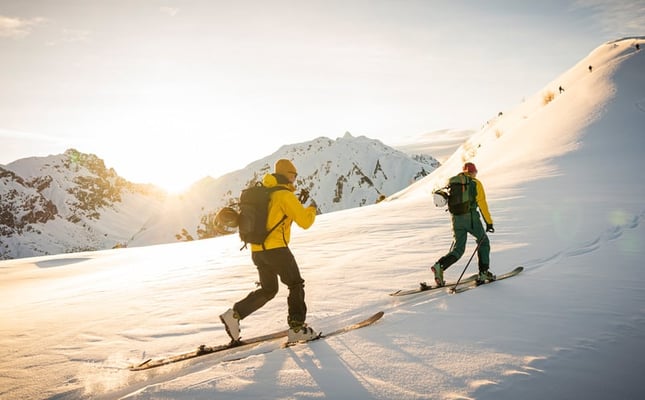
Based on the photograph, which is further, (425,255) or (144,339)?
(425,255)

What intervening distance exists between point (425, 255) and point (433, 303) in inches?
128

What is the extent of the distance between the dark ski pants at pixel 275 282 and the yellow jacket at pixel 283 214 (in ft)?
0.37

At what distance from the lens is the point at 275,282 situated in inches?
174

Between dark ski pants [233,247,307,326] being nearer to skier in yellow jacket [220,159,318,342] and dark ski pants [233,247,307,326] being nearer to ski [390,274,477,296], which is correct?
skier in yellow jacket [220,159,318,342]

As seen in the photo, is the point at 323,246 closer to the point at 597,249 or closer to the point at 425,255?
the point at 425,255

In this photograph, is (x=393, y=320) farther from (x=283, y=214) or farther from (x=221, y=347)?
(x=221, y=347)

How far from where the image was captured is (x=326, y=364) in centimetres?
349

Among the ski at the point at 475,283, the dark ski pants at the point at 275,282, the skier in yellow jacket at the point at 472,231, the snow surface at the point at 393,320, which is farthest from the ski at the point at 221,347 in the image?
the skier in yellow jacket at the point at 472,231

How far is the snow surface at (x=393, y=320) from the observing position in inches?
122

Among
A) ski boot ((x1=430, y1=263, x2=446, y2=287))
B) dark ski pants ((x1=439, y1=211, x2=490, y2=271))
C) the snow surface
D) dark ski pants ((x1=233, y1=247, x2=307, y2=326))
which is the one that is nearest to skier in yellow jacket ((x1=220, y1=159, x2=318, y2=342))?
dark ski pants ((x1=233, y1=247, x2=307, y2=326))

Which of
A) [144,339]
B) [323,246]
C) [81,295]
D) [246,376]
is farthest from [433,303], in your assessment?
[81,295]

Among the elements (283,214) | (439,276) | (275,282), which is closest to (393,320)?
(275,282)

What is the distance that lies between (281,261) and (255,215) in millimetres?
648

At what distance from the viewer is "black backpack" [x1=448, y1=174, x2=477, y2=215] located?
604 centimetres
